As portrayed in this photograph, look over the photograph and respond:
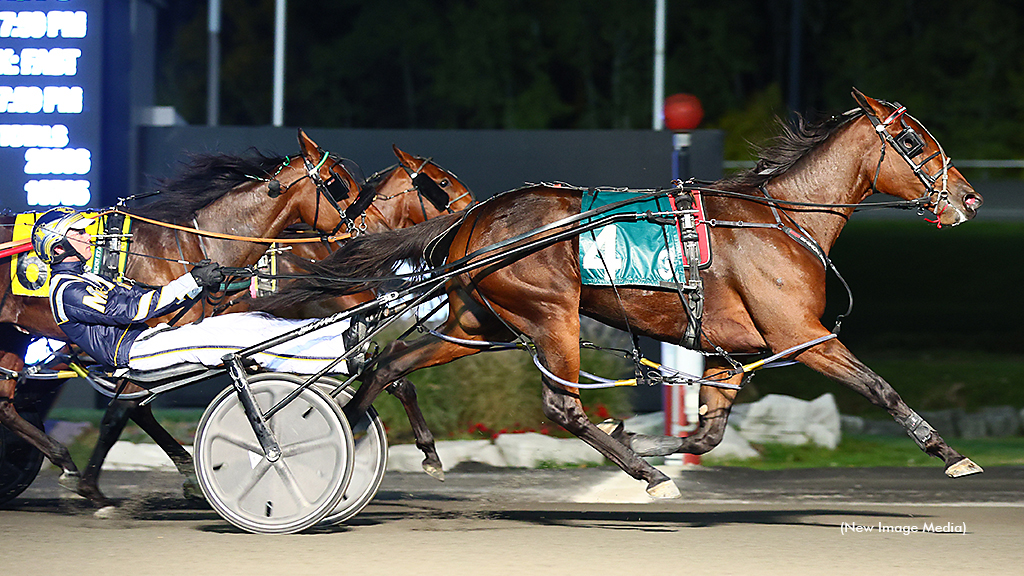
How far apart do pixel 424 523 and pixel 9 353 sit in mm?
2610

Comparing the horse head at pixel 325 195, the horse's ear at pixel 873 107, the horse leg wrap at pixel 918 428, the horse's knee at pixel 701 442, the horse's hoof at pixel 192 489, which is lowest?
the horse's hoof at pixel 192 489

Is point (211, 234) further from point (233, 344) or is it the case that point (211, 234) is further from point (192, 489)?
point (192, 489)

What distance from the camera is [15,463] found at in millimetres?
6965

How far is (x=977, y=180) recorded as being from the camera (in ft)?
81.5

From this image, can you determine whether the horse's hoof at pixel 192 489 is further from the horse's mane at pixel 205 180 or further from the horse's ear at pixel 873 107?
the horse's ear at pixel 873 107

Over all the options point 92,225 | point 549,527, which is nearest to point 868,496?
point 549,527

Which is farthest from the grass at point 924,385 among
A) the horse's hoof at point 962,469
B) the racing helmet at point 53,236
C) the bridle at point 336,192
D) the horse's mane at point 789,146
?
the racing helmet at point 53,236

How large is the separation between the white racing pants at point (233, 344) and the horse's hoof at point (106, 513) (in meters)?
0.86

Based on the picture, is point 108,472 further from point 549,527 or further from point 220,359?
point 549,527

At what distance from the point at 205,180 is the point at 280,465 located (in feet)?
7.61

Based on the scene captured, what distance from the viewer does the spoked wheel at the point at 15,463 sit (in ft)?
22.7

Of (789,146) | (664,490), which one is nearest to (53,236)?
(664,490)

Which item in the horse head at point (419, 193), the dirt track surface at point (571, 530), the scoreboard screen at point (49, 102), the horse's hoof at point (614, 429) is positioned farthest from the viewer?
the scoreboard screen at point (49, 102)

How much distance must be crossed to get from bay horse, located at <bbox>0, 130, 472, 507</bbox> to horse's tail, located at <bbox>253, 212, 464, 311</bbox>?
596mm
